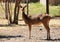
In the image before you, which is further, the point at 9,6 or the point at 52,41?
the point at 9,6

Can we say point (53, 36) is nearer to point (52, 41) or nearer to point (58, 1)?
point (52, 41)

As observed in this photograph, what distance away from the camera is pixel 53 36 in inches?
481

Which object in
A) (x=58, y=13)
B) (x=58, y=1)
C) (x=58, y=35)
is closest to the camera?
(x=58, y=35)

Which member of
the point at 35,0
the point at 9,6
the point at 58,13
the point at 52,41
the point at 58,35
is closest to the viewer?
the point at 52,41

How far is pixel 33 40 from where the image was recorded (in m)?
11.0

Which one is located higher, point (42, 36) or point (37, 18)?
point (37, 18)

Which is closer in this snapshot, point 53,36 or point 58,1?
point 53,36

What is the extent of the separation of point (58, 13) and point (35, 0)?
9.02 metres

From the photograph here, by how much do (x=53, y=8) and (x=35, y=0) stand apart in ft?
23.5

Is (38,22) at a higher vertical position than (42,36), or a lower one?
higher

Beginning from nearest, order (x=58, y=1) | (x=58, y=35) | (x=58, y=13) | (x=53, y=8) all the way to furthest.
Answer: (x=58, y=35) < (x=58, y=13) < (x=53, y=8) < (x=58, y=1)

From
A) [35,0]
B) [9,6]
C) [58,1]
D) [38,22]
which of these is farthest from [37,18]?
[35,0]

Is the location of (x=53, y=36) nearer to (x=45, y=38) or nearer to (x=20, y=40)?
(x=45, y=38)

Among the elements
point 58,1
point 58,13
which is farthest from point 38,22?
point 58,1
